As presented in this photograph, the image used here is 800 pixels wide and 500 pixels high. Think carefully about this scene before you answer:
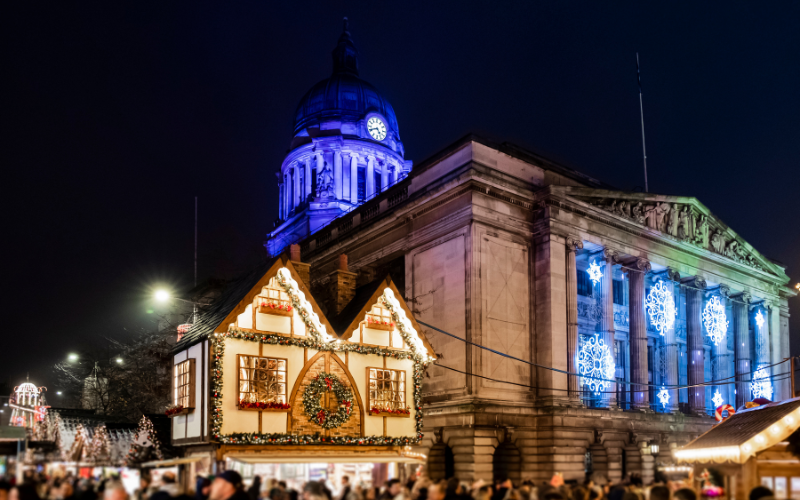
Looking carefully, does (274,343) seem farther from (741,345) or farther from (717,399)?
(741,345)

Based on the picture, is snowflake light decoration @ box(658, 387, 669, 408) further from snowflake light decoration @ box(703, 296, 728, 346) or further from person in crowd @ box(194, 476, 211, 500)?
person in crowd @ box(194, 476, 211, 500)

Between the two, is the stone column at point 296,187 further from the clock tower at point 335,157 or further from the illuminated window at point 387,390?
the illuminated window at point 387,390

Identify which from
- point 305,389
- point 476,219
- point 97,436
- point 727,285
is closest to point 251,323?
point 305,389

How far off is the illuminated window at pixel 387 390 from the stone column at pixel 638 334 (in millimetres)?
21812

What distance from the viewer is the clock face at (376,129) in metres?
78.2

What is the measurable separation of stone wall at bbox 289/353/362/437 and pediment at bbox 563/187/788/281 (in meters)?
20.6

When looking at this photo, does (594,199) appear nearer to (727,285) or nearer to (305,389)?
(727,285)

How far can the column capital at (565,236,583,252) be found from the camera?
129 ft

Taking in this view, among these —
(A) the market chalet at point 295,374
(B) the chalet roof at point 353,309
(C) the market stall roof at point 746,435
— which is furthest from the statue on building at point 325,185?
(C) the market stall roof at point 746,435

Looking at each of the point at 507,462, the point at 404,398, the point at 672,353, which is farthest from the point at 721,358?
the point at 404,398

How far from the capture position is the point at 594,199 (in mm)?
40750

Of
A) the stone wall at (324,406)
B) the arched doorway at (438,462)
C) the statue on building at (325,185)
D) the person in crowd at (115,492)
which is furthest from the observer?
the statue on building at (325,185)

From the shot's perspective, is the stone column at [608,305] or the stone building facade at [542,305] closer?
the stone building facade at [542,305]

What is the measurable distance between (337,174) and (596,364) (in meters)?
39.8
